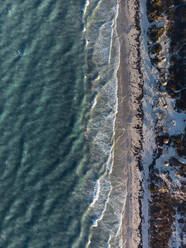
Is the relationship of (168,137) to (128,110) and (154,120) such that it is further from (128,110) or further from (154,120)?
(128,110)

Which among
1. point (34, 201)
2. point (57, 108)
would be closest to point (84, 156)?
point (57, 108)

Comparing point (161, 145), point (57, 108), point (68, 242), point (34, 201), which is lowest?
point (68, 242)

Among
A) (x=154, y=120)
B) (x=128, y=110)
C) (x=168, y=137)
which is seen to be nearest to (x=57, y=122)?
(x=128, y=110)

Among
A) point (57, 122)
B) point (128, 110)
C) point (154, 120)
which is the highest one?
point (128, 110)

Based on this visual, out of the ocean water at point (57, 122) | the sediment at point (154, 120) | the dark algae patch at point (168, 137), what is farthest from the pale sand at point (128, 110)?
the dark algae patch at point (168, 137)

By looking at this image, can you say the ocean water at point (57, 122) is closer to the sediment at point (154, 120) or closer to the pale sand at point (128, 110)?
the pale sand at point (128, 110)

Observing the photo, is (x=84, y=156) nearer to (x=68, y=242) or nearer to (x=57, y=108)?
(x=57, y=108)

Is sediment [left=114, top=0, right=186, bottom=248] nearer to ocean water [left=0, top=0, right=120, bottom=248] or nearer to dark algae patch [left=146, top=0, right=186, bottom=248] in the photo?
dark algae patch [left=146, top=0, right=186, bottom=248]
